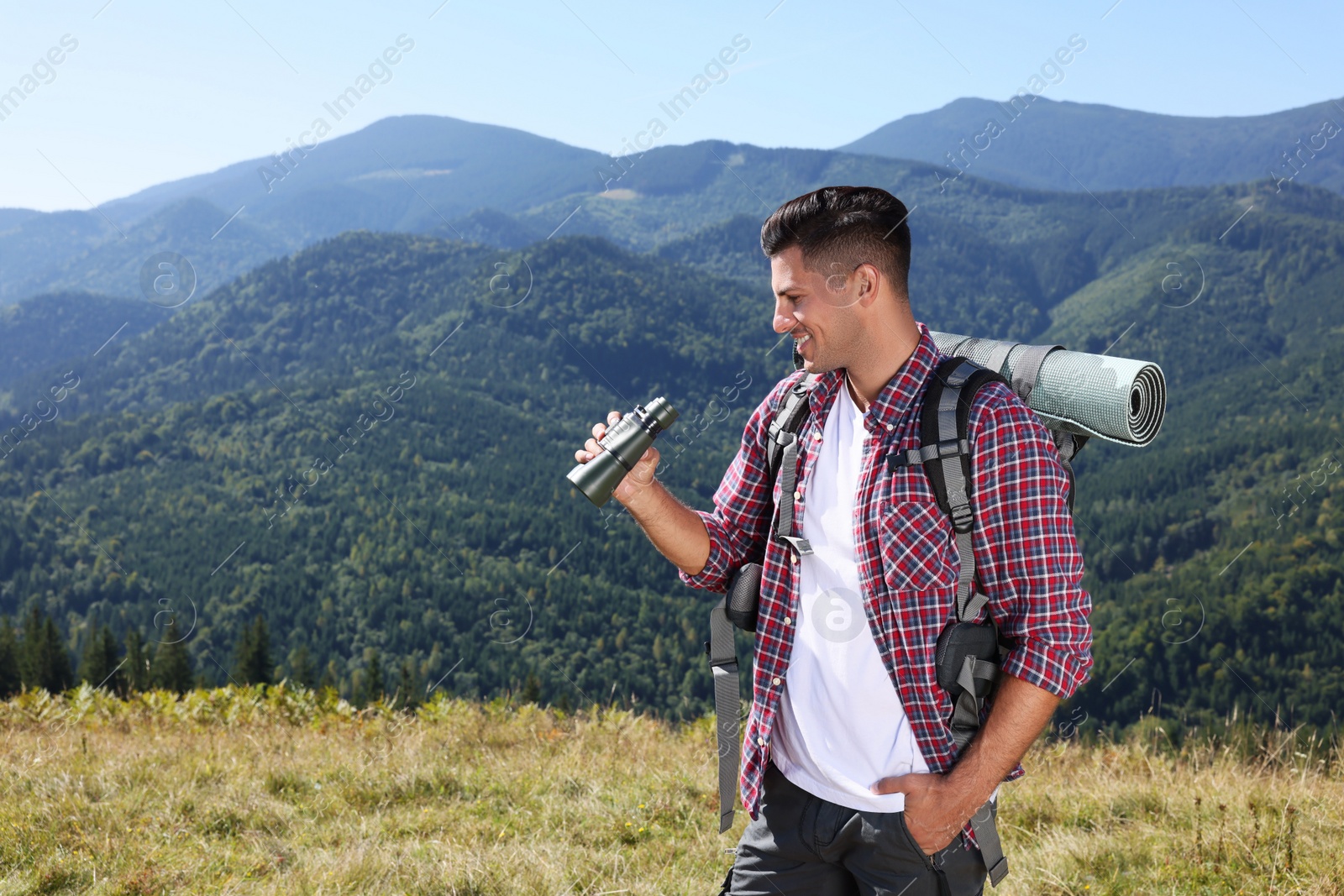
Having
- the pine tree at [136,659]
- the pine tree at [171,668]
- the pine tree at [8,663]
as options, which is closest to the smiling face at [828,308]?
the pine tree at [171,668]

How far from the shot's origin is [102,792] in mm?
4336

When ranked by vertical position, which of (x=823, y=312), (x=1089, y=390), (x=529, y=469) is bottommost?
(x=529, y=469)

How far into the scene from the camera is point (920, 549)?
5.90 feet

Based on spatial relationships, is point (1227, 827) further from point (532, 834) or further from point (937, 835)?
point (532, 834)

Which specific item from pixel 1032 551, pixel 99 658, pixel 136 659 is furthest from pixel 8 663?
pixel 1032 551

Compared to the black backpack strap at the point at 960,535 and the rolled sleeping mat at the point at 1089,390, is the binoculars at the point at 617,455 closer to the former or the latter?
→ the black backpack strap at the point at 960,535

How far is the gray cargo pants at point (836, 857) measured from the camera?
1883 millimetres

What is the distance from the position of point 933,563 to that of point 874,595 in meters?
0.15

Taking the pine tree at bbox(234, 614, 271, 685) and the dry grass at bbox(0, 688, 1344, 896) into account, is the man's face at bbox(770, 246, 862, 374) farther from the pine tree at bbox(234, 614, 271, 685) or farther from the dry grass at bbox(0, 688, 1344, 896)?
the pine tree at bbox(234, 614, 271, 685)

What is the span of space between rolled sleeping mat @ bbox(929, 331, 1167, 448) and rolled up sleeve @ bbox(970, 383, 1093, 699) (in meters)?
0.14

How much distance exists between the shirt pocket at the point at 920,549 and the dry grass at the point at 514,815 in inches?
85.9

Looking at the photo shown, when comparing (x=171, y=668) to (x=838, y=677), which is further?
(x=171, y=668)

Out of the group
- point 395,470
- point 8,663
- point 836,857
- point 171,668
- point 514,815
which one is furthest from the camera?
point 395,470

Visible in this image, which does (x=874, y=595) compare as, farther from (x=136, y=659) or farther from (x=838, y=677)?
(x=136, y=659)
